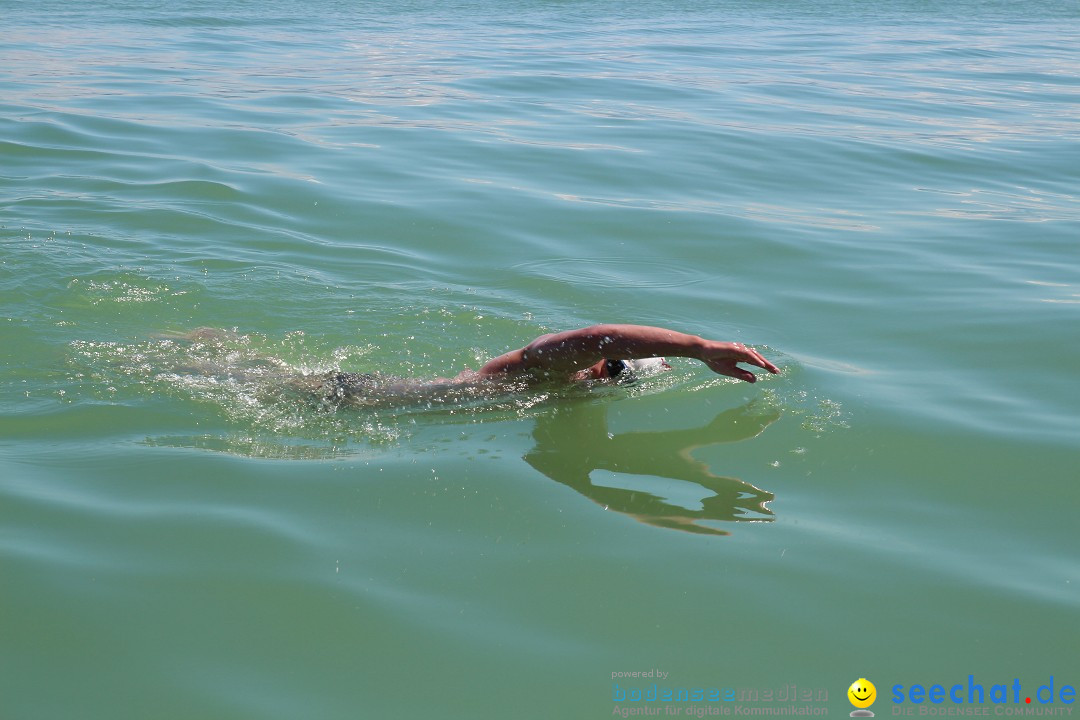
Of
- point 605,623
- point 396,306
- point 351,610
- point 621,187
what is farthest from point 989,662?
point 621,187

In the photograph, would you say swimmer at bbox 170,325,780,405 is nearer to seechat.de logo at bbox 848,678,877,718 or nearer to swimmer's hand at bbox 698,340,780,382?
swimmer's hand at bbox 698,340,780,382

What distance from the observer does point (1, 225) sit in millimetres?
8859

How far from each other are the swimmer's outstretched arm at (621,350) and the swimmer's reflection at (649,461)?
0.30 meters

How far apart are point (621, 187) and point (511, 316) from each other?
11.6 ft

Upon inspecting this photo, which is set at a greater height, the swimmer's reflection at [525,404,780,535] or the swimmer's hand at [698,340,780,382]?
the swimmer's hand at [698,340,780,382]

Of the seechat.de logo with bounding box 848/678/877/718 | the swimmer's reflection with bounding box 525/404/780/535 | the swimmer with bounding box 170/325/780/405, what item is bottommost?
the seechat.de logo with bounding box 848/678/877/718

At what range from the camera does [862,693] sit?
365 cm

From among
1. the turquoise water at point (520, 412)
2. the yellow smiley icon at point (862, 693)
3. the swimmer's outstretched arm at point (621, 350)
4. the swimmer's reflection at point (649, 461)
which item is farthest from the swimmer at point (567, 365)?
the yellow smiley icon at point (862, 693)

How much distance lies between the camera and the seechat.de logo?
11.7 ft

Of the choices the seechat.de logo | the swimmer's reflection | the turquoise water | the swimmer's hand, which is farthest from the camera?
the swimmer's hand

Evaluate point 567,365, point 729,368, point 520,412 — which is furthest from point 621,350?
point 520,412

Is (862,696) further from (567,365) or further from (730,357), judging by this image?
(567,365)

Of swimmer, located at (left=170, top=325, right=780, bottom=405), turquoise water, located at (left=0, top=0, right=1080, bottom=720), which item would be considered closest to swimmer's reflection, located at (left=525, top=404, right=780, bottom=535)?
turquoise water, located at (left=0, top=0, right=1080, bottom=720)

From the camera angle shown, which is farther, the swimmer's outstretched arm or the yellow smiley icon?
the swimmer's outstretched arm
